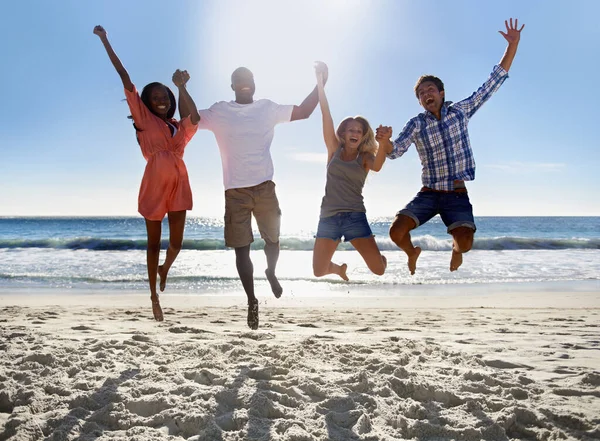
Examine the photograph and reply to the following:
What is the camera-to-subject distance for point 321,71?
15.6ft

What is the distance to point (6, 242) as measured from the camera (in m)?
27.3

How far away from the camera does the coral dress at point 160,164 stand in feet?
15.8

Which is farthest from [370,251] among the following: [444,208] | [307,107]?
[307,107]

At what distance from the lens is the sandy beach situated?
3.03 m

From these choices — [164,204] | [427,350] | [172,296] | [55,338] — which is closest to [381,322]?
[427,350]

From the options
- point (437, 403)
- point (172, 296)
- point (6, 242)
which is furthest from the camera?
point (6, 242)

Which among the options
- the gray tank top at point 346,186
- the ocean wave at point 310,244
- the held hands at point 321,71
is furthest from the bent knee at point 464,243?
the ocean wave at point 310,244

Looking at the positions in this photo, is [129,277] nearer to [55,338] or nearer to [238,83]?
[55,338]

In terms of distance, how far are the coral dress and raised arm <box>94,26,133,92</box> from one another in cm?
19

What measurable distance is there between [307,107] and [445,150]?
1.33 meters

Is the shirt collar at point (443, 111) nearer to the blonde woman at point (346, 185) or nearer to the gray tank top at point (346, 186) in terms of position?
the blonde woman at point (346, 185)

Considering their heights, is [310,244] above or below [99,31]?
below

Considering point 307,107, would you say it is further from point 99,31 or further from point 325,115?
point 99,31

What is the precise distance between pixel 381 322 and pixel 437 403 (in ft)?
11.9
